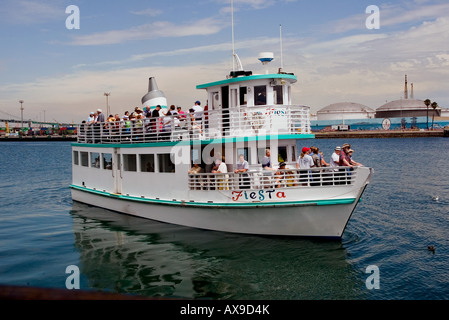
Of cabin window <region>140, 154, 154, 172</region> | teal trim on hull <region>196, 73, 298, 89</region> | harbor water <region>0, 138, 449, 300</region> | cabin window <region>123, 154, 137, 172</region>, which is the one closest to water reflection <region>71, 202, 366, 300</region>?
harbor water <region>0, 138, 449, 300</region>

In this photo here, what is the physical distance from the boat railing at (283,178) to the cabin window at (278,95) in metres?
3.33

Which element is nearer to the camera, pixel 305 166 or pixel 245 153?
pixel 305 166

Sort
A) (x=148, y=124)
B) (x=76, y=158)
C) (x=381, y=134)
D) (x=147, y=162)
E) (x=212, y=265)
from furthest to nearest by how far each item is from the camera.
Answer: (x=381, y=134) → (x=76, y=158) → (x=148, y=124) → (x=147, y=162) → (x=212, y=265)

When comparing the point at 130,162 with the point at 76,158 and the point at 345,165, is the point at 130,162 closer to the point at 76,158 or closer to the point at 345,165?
the point at 76,158

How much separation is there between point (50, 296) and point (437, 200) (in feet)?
80.5

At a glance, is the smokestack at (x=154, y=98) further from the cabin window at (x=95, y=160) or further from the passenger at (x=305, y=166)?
the passenger at (x=305, y=166)

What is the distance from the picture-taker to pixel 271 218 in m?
14.4

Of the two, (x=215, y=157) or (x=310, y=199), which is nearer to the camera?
(x=310, y=199)

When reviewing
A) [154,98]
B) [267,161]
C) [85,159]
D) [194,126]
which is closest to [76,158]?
[85,159]

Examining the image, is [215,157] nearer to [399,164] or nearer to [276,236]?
[276,236]

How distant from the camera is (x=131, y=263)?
43.3 ft

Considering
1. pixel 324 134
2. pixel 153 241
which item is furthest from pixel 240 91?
pixel 324 134

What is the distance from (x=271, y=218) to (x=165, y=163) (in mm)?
4869

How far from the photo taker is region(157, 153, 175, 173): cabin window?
16641mm
